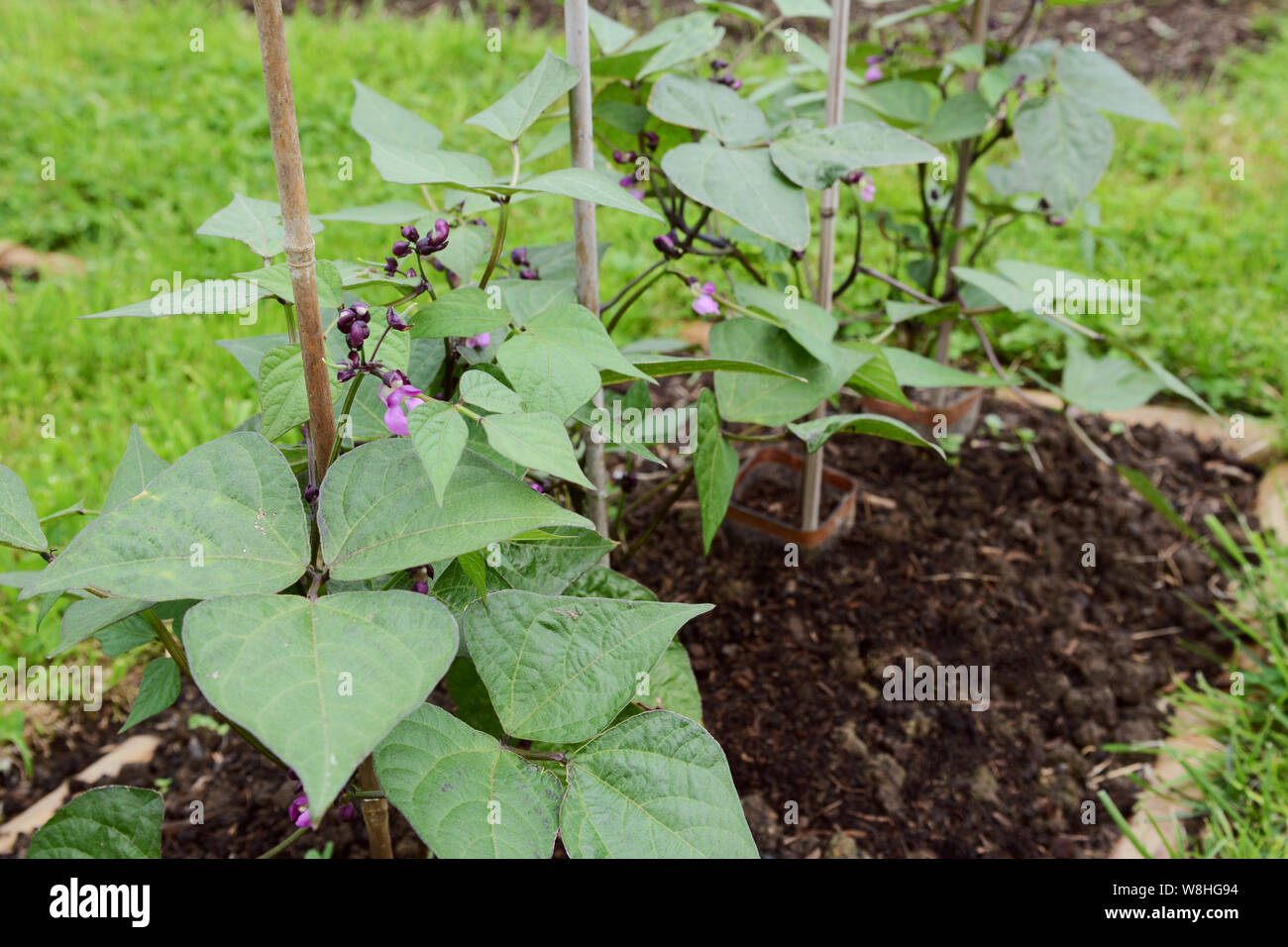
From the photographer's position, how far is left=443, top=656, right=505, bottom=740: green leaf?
3.98 ft

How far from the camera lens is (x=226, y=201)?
133 inches

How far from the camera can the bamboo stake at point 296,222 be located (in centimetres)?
89

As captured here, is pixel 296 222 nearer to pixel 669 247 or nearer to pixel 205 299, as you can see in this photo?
pixel 205 299

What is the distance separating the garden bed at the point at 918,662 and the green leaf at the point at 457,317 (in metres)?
0.88

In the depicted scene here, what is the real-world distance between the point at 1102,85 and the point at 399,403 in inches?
60.7

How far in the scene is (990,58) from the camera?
2033 millimetres

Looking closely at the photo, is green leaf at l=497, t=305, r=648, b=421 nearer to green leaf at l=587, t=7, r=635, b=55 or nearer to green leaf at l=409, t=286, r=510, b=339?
green leaf at l=409, t=286, r=510, b=339

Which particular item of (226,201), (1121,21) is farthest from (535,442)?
(1121,21)

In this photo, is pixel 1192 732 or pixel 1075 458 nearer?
pixel 1192 732

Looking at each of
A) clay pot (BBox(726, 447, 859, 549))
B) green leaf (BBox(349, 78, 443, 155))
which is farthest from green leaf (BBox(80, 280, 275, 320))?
clay pot (BBox(726, 447, 859, 549))

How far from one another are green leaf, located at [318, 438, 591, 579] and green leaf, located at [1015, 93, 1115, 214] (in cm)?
134
